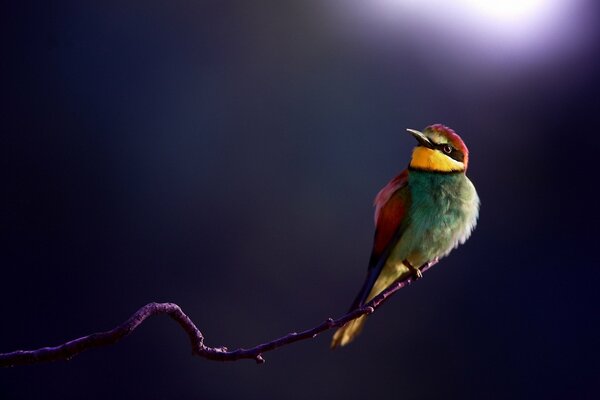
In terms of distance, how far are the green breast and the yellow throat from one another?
2 centimetres

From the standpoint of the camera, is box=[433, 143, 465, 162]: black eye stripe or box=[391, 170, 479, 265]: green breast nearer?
box=[433, 143, 465, 162]: black eye stripe

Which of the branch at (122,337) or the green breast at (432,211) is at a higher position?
the branch at (122,337)

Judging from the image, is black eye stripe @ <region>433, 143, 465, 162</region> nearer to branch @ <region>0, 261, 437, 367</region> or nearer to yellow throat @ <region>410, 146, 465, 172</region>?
yellow throat @ <region>410, 146, 465, 172</region>

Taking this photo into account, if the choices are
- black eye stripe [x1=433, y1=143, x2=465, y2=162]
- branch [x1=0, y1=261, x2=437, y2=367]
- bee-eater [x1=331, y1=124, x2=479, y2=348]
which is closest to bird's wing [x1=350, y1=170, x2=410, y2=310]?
bee-eater [x1=331, y1=124, x2=479, y2=348]

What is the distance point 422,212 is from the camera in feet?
5.16

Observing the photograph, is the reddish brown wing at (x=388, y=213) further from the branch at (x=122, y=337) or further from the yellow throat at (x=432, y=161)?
the branch at (x=122, y=337)

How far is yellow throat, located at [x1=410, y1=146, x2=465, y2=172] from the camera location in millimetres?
1513

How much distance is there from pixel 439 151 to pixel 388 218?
8.3 inches

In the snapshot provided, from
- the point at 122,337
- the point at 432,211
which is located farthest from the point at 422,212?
the point at 122,337

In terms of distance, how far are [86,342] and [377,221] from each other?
1.13 meters

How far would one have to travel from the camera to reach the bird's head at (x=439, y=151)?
137 centimetres

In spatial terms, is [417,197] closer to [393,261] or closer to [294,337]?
[393,261]

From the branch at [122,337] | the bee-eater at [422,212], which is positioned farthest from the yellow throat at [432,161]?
the branch at [122,337]

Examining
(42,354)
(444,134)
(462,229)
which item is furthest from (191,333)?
(462,229)
